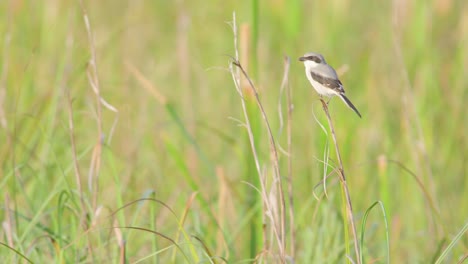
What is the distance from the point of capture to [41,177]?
3129 mm

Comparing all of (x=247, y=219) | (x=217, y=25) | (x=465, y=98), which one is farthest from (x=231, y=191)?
(x=217, y=25)

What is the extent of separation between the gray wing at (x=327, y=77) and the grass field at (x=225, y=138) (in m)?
0.09

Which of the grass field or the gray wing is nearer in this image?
the gray wing

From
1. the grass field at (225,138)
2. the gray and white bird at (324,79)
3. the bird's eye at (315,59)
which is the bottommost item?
the grass field at (225,138)

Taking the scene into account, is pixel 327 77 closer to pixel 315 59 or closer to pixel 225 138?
pixel 315 59

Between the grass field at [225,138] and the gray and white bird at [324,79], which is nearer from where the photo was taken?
the gray and white bird at [324,79]

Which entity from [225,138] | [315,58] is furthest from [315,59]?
[225,138]

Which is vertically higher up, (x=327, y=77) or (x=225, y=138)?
(x=327, y=77)

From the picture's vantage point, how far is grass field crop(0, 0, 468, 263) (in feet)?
8.73

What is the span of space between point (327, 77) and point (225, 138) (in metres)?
0.84

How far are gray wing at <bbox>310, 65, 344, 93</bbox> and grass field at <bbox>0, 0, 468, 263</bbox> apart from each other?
89 millimetres

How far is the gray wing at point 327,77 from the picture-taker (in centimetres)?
220

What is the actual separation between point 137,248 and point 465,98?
81.7 inches

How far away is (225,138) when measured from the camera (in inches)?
117
